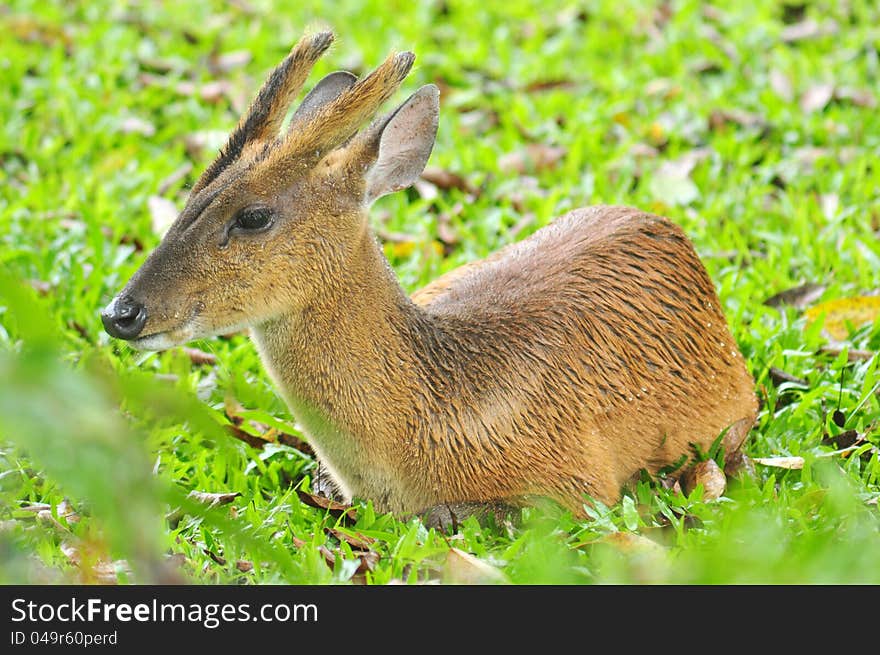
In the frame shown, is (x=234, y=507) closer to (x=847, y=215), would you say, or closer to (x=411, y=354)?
(x=411, y=354)

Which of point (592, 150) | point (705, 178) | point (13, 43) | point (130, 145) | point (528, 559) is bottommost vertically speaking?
point (528, 559)

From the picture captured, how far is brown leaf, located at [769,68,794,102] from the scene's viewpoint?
7758mm

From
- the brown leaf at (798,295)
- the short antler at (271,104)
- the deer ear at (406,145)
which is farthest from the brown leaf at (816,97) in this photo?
the short antler at (271,104)

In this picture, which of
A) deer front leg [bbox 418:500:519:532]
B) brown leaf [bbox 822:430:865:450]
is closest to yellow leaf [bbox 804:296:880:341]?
brown leaf [bbox 822:430:865:450]

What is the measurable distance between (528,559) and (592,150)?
14.0ft

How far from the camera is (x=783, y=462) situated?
4199 millimetres

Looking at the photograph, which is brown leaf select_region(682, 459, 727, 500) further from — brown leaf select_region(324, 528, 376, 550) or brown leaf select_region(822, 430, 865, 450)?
brown leaf select_region(324, 528, 376, 550)

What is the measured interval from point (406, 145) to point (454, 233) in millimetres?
2347

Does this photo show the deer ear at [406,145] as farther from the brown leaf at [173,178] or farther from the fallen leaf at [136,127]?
the fallen leaf at [136,127]

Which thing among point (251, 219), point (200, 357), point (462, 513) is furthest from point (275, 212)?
point (200, 357)

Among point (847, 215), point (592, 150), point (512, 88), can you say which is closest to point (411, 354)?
point (847, 215)

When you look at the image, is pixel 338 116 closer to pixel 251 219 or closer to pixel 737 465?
pixel 251 219

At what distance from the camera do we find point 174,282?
3627 millimetres

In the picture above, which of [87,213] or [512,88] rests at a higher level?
[512,88]
